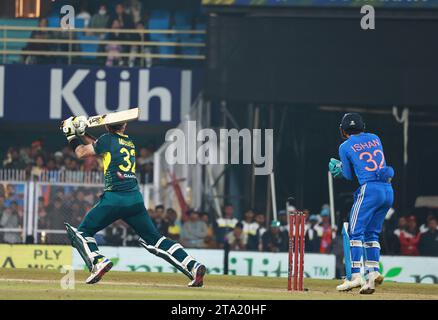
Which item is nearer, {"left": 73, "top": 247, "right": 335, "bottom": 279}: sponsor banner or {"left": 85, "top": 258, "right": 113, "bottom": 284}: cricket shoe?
{"left": 85, "top": 258, "right": 113, "bottom": 284}: cricket shoe

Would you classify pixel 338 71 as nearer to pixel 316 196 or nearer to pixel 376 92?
pixel 376 92

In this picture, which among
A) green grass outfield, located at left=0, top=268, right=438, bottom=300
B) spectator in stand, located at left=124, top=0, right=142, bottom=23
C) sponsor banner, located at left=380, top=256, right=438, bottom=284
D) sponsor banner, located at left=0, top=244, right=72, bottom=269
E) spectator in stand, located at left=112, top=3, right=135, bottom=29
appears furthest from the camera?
spectator in stand, located at left=124, top=0, right=142, bottom=23

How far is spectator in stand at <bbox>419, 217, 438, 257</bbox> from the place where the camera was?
25000 millimetres

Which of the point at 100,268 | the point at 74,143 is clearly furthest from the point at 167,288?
the point at 74,143

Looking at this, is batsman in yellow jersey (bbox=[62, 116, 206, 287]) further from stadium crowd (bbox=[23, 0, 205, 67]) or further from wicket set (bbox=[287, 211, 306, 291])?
stadium crowd (bbox=[23, 0, 205, 67])

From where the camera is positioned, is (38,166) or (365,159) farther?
(38,166)

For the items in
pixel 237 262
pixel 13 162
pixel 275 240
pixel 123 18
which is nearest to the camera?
pixel 237 262

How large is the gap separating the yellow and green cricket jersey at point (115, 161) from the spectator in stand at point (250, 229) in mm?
9758

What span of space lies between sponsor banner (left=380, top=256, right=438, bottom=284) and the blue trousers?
7994mm

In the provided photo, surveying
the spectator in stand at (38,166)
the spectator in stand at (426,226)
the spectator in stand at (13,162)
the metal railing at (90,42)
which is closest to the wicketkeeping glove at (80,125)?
the spectator in stand at (38,166)

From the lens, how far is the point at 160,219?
2536cm

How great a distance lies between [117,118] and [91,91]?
43.2ft

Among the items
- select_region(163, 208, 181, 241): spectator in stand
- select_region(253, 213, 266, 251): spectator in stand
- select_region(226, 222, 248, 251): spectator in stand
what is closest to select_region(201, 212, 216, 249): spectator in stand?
select_region(226, 222, 248, 251): spectator in stand

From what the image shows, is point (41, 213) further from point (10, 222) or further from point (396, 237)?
point (396, 237)
